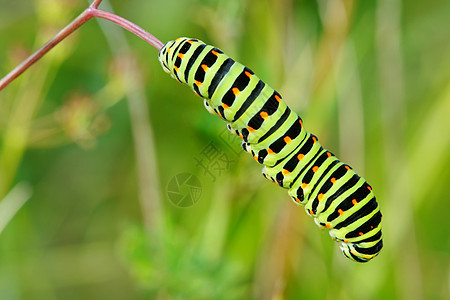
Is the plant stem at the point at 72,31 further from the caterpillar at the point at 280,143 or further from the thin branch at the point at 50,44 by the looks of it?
the caterpillar at the point at 280,143

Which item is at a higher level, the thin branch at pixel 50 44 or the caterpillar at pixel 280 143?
the thin branch at pixel 50 44

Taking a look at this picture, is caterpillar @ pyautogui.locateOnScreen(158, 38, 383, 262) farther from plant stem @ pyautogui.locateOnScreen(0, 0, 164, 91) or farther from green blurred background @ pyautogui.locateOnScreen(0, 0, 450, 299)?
green blurred background @ pyautogui.locateOnScreen(0, 0, 450, 299)

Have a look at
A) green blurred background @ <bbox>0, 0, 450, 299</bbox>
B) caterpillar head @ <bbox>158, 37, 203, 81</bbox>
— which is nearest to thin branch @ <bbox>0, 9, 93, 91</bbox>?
caterpillar head @ <bbox>158, 37, 203, 81</bbox>

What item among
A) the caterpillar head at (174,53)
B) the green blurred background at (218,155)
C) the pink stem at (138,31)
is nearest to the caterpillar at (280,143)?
the caterpillar head at (174,53)

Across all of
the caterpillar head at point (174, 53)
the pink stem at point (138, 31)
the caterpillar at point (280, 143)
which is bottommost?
the caterpillar at point (280, 143)

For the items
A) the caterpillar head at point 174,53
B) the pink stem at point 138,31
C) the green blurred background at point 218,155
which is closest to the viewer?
the pink stem at point 138,31

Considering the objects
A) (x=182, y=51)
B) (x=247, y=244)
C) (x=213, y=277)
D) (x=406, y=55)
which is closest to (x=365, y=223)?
(x=182, y=51)
